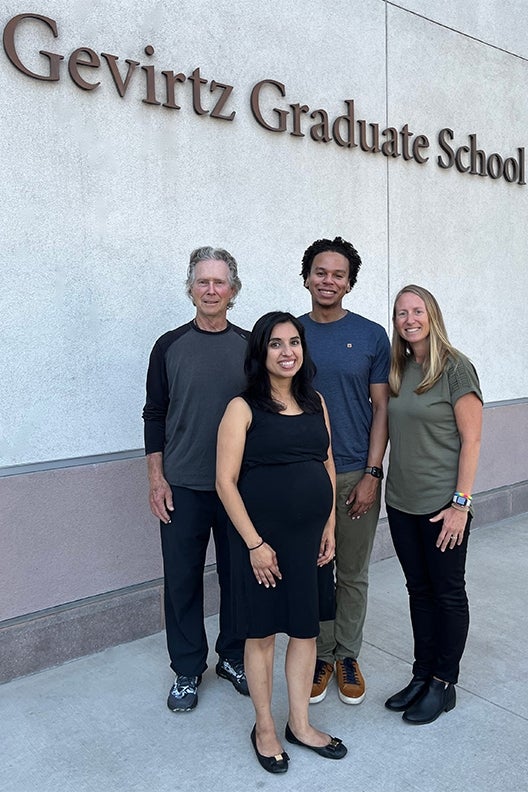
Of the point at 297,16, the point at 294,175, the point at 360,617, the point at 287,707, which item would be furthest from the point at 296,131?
the point at 287,707

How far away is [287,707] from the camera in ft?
9.78

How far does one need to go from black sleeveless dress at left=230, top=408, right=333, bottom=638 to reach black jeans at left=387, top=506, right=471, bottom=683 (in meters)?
0.52

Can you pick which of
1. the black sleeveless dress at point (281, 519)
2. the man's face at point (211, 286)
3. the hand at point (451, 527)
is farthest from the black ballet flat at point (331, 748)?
the man's face at point (211, 286)

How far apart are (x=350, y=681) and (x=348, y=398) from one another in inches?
47.9

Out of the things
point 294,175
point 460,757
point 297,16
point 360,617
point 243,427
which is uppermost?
point 297,16

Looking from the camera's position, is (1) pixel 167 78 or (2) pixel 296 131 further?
(2) pixel 296 131

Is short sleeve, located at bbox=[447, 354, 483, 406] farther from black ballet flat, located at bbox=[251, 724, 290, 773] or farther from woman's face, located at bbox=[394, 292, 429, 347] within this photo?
black ballet flat, located at bbox=[251, 724, 290, 773]

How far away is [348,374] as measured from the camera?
117 inches

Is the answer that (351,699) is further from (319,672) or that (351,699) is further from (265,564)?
(265,564)

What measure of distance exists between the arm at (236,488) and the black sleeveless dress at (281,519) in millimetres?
29

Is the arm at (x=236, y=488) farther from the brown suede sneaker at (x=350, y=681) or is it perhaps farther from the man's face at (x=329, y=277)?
the brown suede sneaker at (x=350, y=681)

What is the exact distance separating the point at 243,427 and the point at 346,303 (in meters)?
2.36

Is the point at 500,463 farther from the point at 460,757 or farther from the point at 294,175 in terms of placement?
the point at 460,757

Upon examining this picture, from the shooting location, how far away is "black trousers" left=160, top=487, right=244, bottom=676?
3.01m
